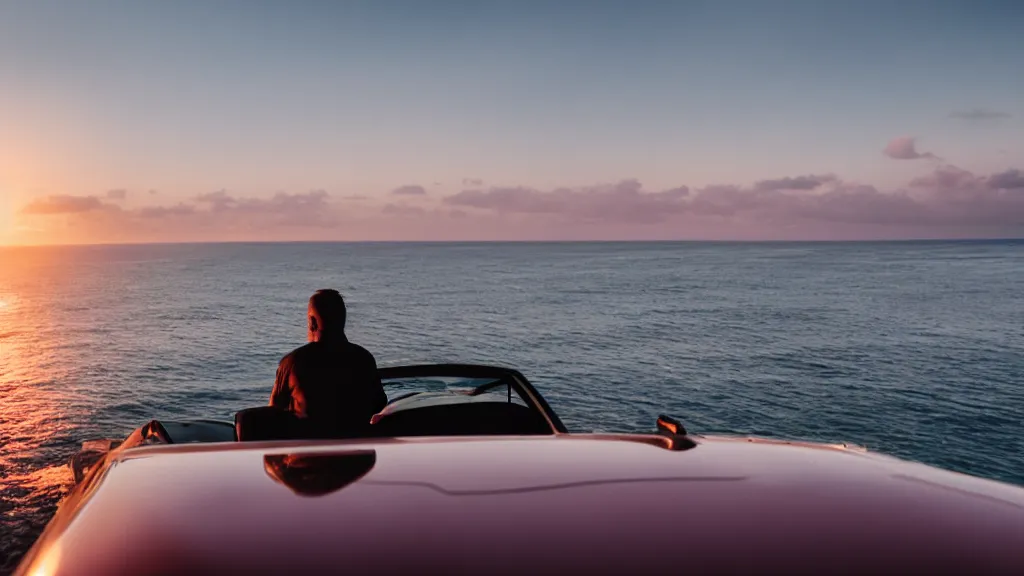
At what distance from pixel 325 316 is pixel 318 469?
345 centimetres

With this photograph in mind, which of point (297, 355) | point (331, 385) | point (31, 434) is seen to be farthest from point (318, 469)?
point (31, 434)

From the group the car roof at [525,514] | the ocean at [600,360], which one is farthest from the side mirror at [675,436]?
the ocean at [600,360]

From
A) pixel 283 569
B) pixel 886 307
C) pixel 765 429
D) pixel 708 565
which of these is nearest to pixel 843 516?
pixel 708 565

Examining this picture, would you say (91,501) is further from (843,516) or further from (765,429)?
(765,429)

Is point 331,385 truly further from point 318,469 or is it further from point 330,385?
point 318,469

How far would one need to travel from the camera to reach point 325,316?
17.7ft

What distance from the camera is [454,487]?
6.03ft

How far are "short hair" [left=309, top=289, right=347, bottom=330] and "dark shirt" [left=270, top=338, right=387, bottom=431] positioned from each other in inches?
10.0

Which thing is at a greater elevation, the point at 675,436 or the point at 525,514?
the point at 525,514

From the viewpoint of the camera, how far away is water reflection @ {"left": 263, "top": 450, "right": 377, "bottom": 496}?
189cm

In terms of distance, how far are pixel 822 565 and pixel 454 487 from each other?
2.64 ft

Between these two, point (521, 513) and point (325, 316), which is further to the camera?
point (325, 316)

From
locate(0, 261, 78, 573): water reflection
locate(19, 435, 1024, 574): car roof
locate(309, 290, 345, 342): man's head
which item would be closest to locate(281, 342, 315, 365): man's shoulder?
locate(309, 290, 345, 342): man's head

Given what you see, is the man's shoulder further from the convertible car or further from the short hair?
the convertible car
